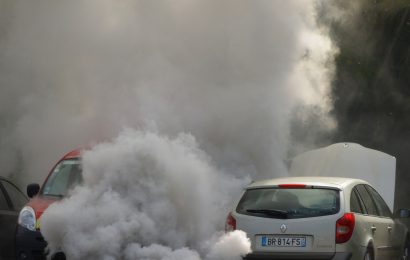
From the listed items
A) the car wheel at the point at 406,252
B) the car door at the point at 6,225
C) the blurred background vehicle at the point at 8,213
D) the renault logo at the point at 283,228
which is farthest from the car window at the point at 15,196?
the car wheel at the point at 406,252

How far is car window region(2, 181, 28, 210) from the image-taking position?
1180 cm

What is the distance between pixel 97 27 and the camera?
1238 centimetres

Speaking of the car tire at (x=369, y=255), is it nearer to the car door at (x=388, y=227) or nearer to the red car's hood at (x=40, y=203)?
the car door at (x=388, y=227)

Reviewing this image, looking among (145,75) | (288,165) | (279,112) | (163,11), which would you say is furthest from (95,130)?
(288,165)

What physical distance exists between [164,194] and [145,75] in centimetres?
282

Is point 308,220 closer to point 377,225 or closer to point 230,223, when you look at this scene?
point 230,223

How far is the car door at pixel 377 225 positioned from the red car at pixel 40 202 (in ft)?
12.1

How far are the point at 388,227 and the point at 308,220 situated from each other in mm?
1957

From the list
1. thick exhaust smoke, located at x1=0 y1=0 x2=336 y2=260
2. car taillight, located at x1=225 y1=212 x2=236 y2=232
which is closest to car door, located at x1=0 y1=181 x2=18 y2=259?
thick exhaust smoke, located at x1=0 y1=0 x2=336 y2=260

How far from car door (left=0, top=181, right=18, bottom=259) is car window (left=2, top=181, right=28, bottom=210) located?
0.13 m

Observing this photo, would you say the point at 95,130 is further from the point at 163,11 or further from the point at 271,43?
the point at 271,43

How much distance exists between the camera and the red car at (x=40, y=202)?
10391mm

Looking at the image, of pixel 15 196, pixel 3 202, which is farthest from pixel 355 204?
pixel 15 196

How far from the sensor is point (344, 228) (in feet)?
28.7
